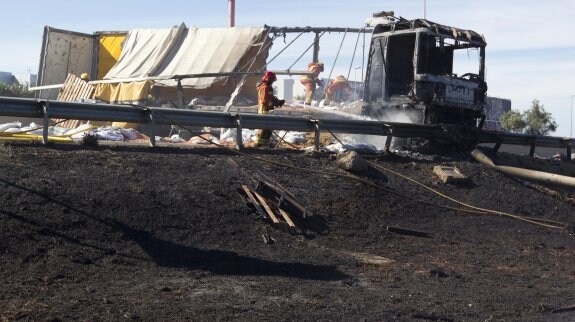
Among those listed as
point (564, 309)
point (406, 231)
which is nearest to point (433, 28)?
point (406, 231)

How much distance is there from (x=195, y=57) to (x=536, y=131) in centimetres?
1476

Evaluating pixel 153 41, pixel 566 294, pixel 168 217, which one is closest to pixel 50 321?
pixel 168 217

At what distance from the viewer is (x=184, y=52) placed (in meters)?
28.2

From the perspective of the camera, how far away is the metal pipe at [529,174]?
13719 mm

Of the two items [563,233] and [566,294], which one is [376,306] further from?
[563,233]

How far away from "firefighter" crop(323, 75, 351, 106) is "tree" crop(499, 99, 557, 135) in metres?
Answer: 7.59

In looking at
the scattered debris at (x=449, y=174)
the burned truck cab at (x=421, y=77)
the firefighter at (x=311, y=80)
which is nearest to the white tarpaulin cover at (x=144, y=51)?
the firefighter at (x=311, y=80)

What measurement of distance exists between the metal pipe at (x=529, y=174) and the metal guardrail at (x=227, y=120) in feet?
2.72

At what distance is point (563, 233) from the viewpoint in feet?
40.9

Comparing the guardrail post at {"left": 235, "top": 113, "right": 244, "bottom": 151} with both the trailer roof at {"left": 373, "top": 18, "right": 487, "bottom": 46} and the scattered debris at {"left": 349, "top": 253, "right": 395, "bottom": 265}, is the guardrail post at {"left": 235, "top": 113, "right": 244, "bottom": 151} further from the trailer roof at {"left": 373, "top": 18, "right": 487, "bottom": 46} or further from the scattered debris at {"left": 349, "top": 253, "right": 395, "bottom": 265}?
the trailer roof at {"left": 373, "top": 18, "right": 487, "bottom": 46}

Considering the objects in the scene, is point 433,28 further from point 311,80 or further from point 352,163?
point 311,80

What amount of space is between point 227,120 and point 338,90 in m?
17.8

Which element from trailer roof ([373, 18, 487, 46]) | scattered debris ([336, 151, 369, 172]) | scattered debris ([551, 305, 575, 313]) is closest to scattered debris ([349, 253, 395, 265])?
scattered debris ([551, 305, 575, 313])

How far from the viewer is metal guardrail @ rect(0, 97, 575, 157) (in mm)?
→ 11812
